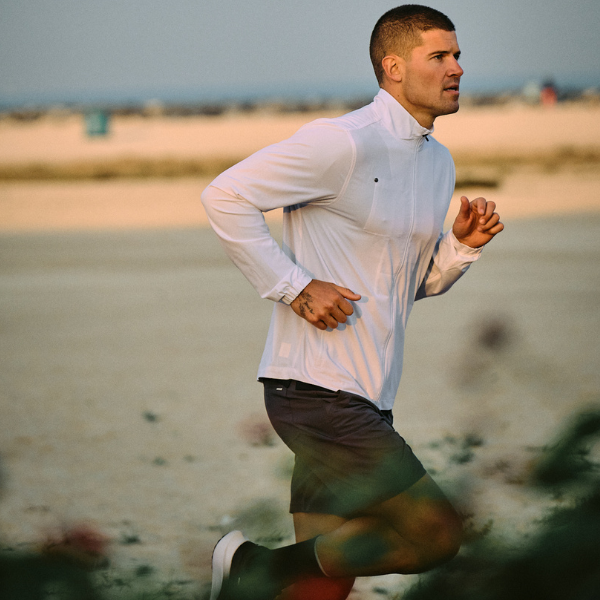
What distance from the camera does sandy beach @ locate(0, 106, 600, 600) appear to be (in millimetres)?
1203

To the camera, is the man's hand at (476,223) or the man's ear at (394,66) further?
the man's hand at (476,223)

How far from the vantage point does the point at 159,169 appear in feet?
101

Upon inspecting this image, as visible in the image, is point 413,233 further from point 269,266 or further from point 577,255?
point 577,255

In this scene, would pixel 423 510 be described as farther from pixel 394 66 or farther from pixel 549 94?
pixel 549 94

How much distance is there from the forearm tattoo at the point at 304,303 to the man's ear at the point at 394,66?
763 mm

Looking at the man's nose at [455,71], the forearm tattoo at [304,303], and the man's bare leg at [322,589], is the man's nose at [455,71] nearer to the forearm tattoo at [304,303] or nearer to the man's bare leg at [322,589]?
the forearm tattoo at [304,303]

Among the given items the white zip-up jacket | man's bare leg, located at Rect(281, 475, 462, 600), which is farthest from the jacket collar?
man's bare leg, located at Rect(281, 475, 462, 600)

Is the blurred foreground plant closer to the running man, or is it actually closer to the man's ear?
the running man

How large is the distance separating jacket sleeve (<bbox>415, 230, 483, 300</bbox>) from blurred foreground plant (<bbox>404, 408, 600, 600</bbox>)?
204 cm

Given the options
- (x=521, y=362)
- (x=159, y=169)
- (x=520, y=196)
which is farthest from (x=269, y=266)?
(x=159, y=169)

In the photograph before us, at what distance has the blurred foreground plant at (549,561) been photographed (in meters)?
0.94

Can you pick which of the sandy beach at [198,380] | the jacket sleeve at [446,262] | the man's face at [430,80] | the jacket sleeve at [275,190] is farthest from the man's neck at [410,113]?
the sandy beach at [198,380]

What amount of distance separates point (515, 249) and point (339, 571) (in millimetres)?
13575

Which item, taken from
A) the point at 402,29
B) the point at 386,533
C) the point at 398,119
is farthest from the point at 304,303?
the point at 386,533
